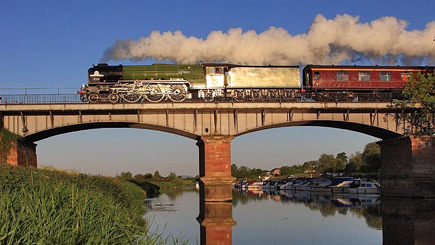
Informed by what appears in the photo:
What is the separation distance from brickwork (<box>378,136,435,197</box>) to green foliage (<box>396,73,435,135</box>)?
1.15 metres

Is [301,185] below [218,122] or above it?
below

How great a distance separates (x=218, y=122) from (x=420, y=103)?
56.3ft

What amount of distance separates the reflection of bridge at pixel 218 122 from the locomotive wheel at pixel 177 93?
1.81 metres

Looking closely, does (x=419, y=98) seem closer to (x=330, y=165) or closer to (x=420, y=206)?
(x=420, y=206)

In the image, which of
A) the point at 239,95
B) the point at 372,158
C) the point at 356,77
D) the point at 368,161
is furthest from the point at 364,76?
the point at 368,161

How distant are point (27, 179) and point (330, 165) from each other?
124465 mm

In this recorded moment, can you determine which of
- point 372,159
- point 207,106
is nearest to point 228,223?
point 207,106

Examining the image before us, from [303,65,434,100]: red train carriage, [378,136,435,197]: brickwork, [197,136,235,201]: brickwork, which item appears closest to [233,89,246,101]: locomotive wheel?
[197,136,235,201]: brickwork

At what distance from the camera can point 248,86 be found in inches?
1635

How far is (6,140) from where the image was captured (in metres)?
35.4

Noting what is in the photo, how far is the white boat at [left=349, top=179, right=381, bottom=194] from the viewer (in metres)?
60.2

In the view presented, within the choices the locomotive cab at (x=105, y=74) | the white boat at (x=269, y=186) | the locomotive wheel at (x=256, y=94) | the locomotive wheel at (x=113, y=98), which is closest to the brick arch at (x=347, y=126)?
the locomotive wheel at (x=256, y=94)

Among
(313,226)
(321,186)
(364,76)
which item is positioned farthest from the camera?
(321,186)

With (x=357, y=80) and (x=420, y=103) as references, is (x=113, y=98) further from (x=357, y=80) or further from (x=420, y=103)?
(x=420, y=103)
